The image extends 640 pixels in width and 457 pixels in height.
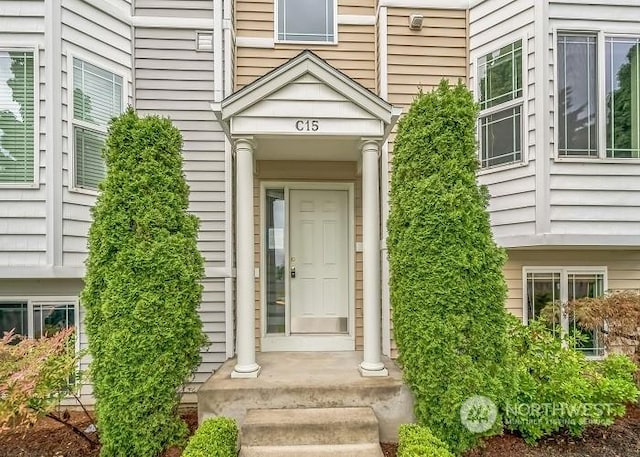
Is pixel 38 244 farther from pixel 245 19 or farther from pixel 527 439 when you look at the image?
pixel 527 439

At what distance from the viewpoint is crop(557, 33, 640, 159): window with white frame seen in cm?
424

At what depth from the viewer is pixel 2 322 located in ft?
14.0

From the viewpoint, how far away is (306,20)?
16.8 feet

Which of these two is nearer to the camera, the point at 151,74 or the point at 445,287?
the point at 445,287

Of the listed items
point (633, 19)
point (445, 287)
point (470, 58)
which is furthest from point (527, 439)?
point (633, 19)

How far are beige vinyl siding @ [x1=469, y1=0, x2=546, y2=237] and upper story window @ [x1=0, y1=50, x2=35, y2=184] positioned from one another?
5.04 m

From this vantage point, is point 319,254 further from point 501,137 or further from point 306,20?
point 306,20

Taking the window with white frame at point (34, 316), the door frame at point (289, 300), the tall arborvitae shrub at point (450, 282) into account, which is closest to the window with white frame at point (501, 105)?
the tall arborvitae shrub at point (450, 282)

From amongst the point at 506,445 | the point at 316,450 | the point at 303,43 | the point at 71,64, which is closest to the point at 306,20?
the point at 303,43

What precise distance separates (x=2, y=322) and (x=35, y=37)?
3095mm

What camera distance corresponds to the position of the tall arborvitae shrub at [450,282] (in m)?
3.24

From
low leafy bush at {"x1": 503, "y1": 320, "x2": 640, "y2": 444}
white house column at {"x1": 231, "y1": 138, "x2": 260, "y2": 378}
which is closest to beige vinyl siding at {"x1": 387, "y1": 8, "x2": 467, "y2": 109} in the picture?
white house column at {"x1": 231, "y1": 138, "x2": 260, "y2": 378}

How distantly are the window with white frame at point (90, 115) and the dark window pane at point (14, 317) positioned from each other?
1.56 m

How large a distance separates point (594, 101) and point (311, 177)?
3354 millimetres
